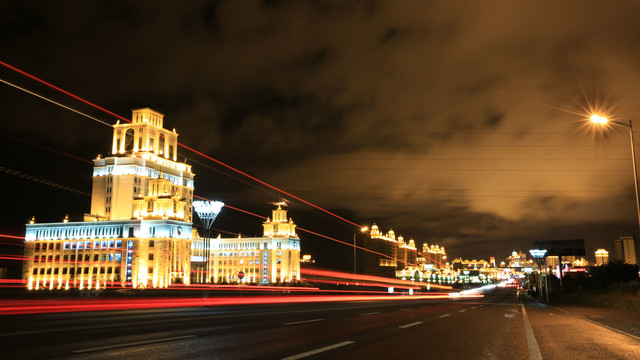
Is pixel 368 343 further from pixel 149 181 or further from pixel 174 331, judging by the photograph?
pixel 149 181

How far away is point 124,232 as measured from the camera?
122375 millimetres

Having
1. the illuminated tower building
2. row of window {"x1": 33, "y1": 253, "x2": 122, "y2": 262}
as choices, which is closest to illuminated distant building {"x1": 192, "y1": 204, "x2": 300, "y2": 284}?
the illuminated tower building

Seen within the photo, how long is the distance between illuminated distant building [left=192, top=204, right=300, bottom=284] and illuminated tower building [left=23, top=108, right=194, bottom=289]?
37605 millimetres

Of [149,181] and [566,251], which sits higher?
[149,181]

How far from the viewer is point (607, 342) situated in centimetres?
1346

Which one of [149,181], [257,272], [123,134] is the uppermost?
[123,134]

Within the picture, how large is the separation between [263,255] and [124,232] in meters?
57.1

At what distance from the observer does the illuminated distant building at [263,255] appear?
16612cm

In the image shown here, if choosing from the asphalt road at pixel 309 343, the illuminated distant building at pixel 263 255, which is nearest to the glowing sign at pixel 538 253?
the illuminated distant building at pixel 263 255

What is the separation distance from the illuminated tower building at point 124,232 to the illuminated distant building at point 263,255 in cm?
3761

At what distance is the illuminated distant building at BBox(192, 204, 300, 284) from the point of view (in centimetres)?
A: 16612

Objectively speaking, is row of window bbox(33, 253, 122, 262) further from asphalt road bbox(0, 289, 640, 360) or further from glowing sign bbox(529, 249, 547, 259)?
asphalt road bbox(0, 289, 640, 360)

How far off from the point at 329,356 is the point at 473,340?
5.43 metres

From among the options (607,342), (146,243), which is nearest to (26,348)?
(607,342)
